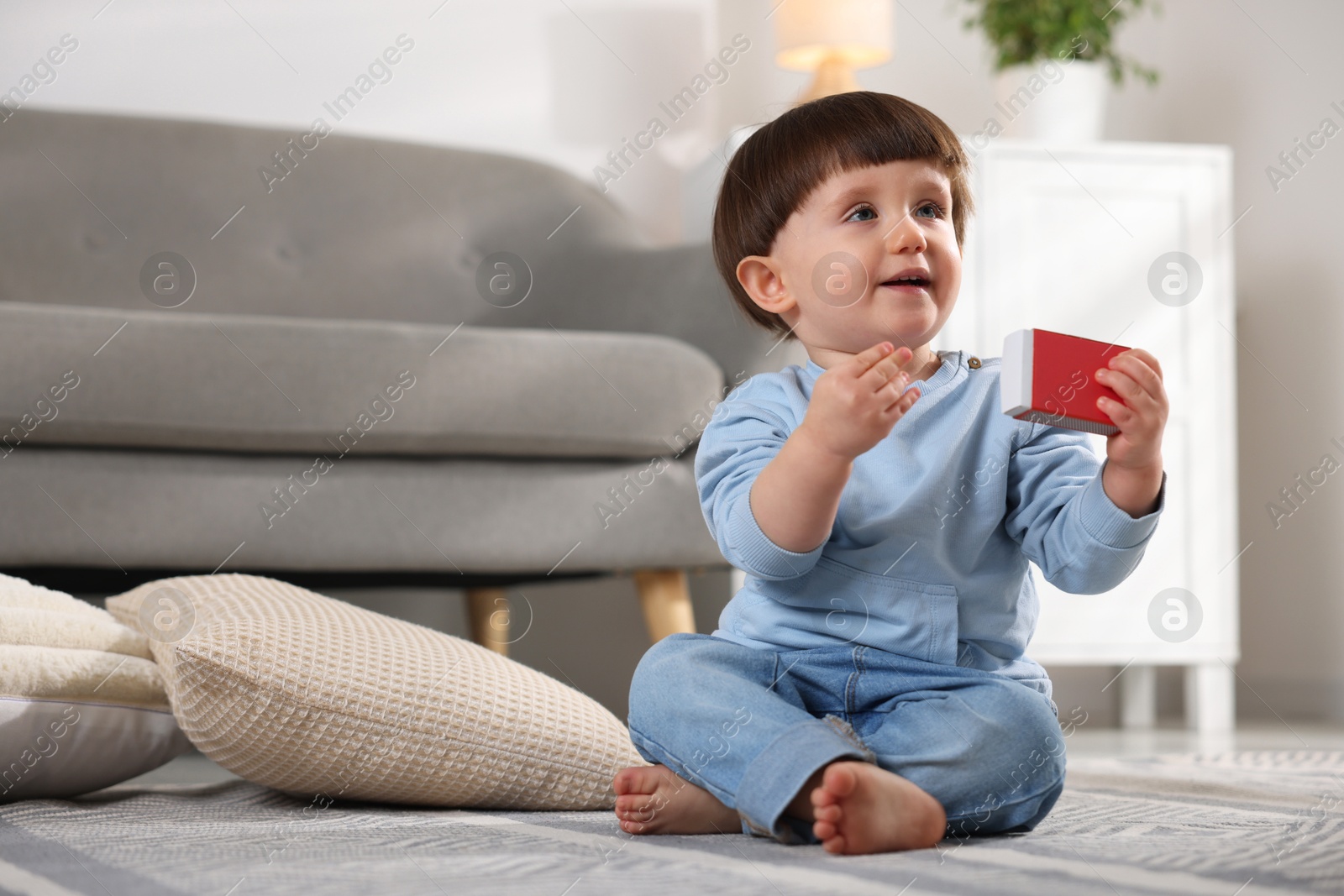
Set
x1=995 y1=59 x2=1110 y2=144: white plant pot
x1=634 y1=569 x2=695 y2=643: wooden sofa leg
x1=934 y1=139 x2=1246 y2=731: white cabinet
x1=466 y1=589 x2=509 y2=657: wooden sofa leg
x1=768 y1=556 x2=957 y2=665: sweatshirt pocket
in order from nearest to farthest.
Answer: x1=768 y1=556 x2=957 y2=665: sweatshirt pocket < x1=634 y1=569 x2=695 y2=643: wooden sofa leg < x1=466 y1=589 x2=509 y2=657: wooden sofa leg < x1=934 y1=139 x2=1246 y2=731: white cabinet < x1=995 y1=59 x2=1110 y2=144: white plant pot

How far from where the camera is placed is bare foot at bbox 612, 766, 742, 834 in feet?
2.35

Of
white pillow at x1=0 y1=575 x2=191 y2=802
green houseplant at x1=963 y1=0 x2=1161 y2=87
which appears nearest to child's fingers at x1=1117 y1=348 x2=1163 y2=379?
white pillow at x1=0 y1=575 x2=191 y2=802

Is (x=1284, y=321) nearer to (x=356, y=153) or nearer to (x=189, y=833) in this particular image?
(x=356, y=153)

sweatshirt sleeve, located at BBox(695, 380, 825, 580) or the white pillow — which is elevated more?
sweatshirt sleeve, located at BBox(695, 380, 825, 580)

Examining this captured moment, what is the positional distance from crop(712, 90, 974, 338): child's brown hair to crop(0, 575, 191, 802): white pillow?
21.0 inches

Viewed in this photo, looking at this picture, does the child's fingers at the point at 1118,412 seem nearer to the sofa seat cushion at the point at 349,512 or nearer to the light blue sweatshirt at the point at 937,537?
the light blue sweatshirt at the point at 937,537

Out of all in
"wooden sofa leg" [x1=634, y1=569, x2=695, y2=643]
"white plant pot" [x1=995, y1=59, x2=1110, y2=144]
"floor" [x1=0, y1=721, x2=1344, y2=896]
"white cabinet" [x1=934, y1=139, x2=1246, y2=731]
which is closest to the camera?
"floor" [x1=0, y1=721, x2=1344, y2=896]

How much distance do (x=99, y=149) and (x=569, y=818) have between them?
155cm

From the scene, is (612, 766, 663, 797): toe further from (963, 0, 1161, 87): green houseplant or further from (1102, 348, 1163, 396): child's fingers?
(963, 0, 1161, 87): green houseplant

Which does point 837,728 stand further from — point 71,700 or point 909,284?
point 71,700

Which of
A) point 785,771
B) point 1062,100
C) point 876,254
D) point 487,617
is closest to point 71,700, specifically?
point 785,771

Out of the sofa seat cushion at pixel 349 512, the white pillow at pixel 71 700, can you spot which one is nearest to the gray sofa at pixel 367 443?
the sofa seat cushion at pixel 349 512

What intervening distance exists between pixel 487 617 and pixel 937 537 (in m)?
1.10

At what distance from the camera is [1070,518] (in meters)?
0.73
